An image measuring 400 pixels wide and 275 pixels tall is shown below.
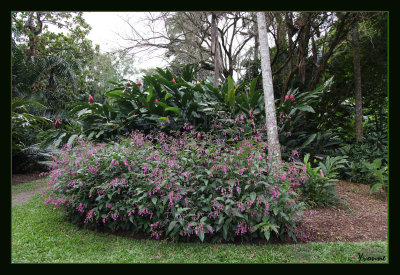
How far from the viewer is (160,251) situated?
249 cm

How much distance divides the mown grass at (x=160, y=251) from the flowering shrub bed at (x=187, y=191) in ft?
0.47

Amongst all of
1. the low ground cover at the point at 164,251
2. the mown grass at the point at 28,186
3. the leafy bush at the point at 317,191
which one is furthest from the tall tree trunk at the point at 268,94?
the mown grass at the point at 28,186

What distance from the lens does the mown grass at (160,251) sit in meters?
2.30

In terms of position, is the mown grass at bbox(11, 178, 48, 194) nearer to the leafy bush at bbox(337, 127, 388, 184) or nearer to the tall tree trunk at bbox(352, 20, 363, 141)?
the leafy bush at bbox(337, 127, 388, 184)

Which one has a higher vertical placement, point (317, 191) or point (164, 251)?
point (317, 191)

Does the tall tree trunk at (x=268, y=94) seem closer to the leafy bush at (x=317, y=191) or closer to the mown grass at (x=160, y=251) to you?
the leafy bush at (x=317, y=191)

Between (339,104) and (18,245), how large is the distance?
26.3ft

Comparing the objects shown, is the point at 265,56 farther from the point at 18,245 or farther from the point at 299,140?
the point at 18,245

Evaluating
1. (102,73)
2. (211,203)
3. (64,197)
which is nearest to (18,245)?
(64,197)

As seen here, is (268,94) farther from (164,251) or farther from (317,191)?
(164,251)

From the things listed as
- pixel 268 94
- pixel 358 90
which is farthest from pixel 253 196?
pixel 358 90

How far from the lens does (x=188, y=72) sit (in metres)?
5.43

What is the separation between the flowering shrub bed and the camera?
2.48m

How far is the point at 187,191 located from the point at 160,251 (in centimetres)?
67
